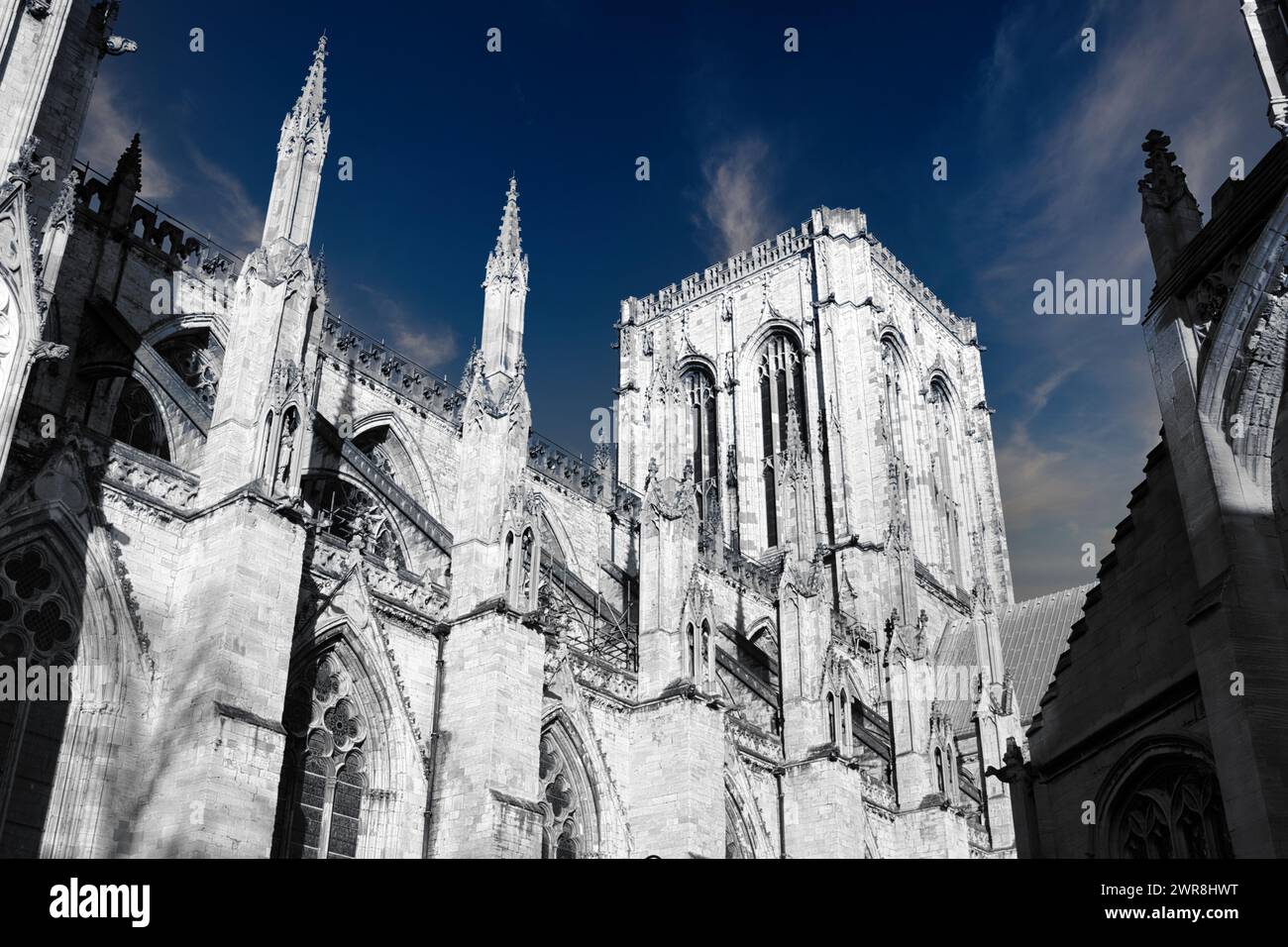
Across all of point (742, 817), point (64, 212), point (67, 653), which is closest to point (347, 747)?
point (67, 653)

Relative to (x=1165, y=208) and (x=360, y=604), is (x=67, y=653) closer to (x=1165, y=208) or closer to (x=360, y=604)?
(x=360, y=604)

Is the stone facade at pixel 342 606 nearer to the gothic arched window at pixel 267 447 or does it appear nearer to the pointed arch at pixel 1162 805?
the gothic arched window at pixel 267 447

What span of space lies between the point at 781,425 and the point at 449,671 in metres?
33.3

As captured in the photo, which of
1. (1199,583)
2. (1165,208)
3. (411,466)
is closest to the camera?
(1199,583)

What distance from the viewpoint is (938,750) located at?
3105 cm

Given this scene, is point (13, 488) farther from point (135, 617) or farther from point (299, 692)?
point (299, 692)

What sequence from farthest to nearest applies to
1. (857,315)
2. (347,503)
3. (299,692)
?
1. (857,315)
2. (347,503)
3. (299,692)

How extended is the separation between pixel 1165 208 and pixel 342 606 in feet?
38.4

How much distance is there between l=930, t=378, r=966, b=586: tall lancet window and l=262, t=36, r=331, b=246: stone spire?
37875mm

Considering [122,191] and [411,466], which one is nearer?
[122,191]

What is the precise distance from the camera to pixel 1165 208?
11180 millimetres

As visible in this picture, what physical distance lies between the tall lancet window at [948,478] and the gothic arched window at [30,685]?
42.0 m
